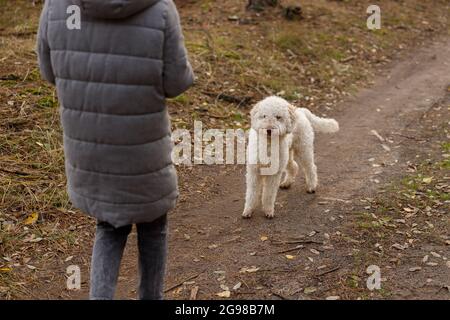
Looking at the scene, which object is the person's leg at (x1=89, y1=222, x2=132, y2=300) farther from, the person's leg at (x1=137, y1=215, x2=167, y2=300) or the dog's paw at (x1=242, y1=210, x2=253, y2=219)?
the dog's paw at (x1=242, y1=210, x2=253, y2=219)

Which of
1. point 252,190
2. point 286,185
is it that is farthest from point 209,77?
point 252,190

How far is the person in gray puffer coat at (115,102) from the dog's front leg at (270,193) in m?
2.27

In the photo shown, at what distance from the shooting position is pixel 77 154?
285 centimetres

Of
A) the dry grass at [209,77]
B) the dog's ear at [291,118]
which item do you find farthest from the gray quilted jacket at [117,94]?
the dog's ear at [291,118]

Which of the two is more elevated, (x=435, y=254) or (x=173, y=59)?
(x=173, y=59)

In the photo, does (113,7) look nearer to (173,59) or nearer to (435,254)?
(173,59)

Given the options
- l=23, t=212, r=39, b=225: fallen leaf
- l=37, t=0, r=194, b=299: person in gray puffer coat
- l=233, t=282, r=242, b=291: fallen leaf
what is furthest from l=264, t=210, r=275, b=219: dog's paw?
l=37, t=0, r=194, b=299: person in gray puffer coat

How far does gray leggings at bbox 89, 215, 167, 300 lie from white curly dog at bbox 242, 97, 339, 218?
6.57 feet

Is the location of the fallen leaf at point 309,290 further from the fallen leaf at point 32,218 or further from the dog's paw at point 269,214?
the fallen leaf at point 32,218

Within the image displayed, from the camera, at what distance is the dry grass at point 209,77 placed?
4.92 m

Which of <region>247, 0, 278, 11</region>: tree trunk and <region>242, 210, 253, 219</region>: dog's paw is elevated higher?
<region>247, 0, 278, 11</region>: tree trunk

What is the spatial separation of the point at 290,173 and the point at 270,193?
2.88 feet

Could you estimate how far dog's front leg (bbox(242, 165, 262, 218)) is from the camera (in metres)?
5.17

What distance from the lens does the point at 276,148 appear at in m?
5.07
